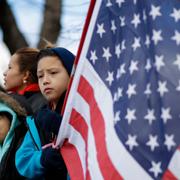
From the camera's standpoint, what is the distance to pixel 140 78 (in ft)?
11.9

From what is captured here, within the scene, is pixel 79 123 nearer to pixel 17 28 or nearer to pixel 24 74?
pixel 24 74

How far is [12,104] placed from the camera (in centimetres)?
485

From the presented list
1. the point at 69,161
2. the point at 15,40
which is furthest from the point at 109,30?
the point at 15,40

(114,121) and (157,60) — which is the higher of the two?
(157,60)

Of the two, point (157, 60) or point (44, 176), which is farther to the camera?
point (44, 176)

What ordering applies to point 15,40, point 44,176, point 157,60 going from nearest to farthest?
point 157,60, point 44,176, point 15,40

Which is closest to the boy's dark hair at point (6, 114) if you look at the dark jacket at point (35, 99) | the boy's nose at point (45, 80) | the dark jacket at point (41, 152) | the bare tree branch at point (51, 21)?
the dark jacket at point (35, 99)

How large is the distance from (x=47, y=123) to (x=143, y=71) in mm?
761

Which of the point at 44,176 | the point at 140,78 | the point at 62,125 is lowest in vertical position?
the point at 44,176

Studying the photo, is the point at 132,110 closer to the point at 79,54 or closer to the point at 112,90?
the point at 112,90

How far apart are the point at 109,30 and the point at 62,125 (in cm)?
55

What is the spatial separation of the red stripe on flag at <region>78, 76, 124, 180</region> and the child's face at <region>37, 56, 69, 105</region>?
357 mm

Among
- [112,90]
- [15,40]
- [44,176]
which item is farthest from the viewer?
[15,40]

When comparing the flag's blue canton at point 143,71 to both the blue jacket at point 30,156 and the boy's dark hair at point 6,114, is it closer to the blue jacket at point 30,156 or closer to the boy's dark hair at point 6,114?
the blue jacket at point 30,156
